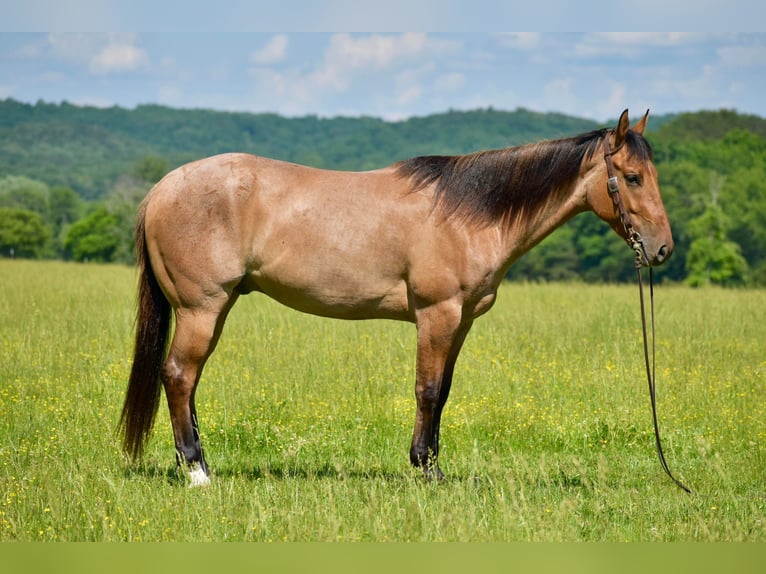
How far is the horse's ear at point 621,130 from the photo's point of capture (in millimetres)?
5574

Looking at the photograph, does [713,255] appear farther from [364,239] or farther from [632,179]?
[364,239]

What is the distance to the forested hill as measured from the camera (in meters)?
146

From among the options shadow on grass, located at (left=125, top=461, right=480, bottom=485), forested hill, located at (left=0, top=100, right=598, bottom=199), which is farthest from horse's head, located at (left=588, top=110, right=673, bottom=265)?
forested hill, located at (left=0, top=100, right=598, bottom=199)

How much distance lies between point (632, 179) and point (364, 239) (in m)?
1.97

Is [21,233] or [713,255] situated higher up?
[21,233]

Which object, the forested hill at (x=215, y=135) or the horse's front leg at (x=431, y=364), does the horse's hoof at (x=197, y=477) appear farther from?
the forested hill at (x=215, y=135)

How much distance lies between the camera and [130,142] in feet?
559

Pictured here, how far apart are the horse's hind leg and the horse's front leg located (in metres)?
1.55

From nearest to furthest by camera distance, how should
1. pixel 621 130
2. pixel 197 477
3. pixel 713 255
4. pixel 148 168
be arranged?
pixel 621 130
pixel 197 477
pixel 713 255
pixel 148 168

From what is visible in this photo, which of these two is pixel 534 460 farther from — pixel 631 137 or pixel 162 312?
pixel 162 312

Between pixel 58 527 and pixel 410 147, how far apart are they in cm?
15911

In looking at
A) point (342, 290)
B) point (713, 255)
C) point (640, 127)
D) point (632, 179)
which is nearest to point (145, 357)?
point (342, 290)

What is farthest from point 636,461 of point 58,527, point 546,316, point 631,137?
point 546,316

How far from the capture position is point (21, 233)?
218ft
